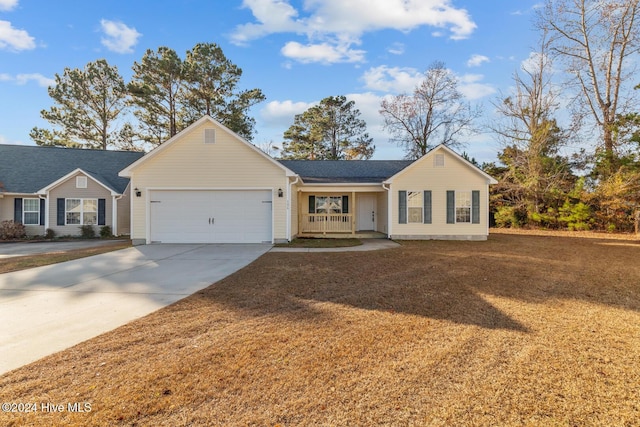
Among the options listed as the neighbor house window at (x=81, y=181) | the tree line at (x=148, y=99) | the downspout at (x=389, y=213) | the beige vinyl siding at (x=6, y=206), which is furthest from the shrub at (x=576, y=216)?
the beige vinyl siding at (x=6, y=206)

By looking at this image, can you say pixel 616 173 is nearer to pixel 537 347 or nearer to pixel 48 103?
pixel 537 347

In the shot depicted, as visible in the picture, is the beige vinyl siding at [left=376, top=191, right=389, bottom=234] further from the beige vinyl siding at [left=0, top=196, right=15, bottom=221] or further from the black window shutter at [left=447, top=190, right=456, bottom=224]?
the beige vinyl siding at [left=0, top=196, right=15, bottom=221]

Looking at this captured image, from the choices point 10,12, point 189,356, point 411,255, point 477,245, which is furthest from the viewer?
point 477,245

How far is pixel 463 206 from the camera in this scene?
13.7m

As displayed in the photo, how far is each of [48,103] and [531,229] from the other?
129 feet

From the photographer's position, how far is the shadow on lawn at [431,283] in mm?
4773

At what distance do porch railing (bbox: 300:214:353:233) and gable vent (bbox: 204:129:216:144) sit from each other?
5539 millimetres

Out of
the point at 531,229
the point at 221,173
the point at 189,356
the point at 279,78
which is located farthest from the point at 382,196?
the point at 189,356

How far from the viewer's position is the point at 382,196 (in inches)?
624

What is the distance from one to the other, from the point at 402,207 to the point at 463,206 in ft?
8.91

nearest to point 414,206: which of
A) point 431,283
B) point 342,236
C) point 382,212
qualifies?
point 382,212

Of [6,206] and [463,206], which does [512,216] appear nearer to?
[463,206]

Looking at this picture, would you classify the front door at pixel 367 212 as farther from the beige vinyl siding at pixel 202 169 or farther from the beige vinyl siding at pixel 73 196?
the beige vinyl siding at pixel 73 196

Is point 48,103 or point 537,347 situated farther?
point 48,103
